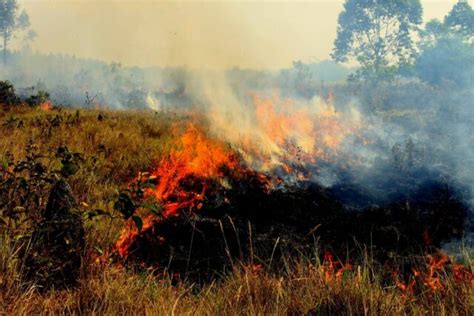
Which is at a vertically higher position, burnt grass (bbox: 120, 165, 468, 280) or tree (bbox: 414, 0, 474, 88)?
tree (bbox: 414, 0, 474, 88)

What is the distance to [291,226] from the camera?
6.15 metres

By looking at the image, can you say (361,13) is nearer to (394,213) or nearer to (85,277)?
(394,213)

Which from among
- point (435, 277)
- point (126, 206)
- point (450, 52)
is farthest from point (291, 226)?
point (450, 52)

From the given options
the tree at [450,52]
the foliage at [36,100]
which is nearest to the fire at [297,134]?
the foliage at [36,100]

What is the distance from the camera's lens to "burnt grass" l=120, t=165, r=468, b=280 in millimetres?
4938

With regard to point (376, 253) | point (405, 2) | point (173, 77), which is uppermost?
point (405, 2)

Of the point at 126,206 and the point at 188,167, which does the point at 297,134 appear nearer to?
the point at 188,167

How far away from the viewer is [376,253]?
537 cm

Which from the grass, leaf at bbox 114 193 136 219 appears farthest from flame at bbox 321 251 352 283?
leaf at bbox 114 193 136 219

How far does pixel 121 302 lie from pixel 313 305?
→ 128 centimetres

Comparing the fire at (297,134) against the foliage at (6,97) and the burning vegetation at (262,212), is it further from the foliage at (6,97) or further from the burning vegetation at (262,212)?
the foliage at (6,97)

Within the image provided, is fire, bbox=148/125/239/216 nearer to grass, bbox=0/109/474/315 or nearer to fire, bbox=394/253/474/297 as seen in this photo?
grass, bbox=0/109/474/315

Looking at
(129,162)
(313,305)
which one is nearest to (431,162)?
(129,162)

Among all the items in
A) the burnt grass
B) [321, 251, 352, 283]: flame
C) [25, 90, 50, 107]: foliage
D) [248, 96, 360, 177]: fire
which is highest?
[25, 90, 50, 107]: foliage
